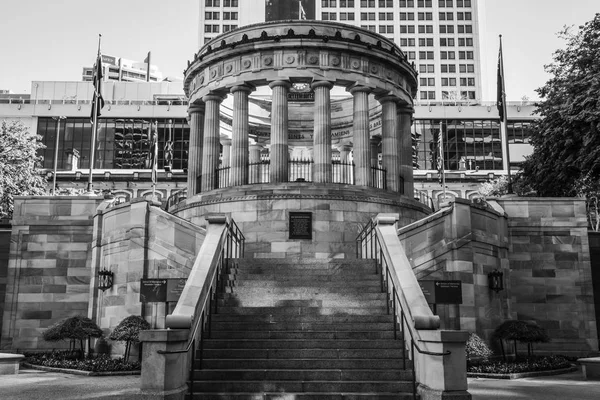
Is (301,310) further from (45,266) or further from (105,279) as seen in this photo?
(45,266)

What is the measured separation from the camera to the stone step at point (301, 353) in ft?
48.1

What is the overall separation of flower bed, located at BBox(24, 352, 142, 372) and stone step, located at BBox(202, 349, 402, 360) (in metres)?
5.93

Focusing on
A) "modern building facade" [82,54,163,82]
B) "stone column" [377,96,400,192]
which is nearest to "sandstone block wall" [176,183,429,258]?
"stone column" [377,96,400,192]

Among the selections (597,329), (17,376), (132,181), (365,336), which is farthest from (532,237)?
(132,181)

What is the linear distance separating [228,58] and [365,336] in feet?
63.4

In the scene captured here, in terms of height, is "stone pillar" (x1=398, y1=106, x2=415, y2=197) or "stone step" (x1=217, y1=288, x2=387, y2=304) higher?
"stone pillar" (x1=398, y1=106, x2=415, y2=197)

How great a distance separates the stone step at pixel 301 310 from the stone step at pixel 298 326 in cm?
66

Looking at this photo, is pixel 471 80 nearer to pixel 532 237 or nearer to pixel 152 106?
pixel 152 106

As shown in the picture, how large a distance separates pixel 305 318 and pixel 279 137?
14.2m

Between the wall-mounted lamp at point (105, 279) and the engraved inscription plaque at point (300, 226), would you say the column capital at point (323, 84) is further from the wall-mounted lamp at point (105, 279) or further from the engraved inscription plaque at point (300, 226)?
the wall-mounted lamp at point (105, 279)

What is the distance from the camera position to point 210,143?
103 feet

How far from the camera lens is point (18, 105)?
95375mm

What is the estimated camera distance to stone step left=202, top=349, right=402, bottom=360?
14664 mm

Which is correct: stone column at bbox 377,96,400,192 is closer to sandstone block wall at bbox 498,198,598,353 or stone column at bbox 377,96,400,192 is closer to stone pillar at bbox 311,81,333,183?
stone pillar at bbox 311,81,333,183
